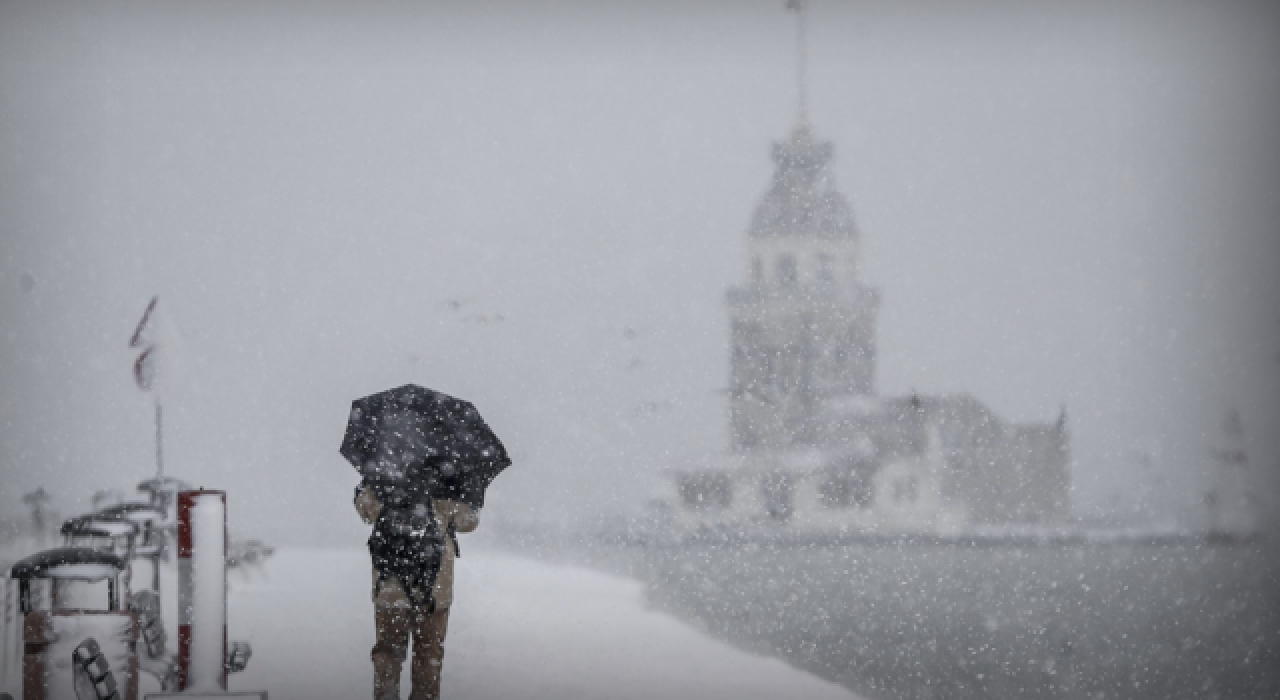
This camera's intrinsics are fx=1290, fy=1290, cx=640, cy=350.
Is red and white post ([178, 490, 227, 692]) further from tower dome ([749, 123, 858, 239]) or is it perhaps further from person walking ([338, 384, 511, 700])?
tower dome ([749, 123, 858, 239])

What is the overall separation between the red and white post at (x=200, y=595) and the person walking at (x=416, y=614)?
69 cm

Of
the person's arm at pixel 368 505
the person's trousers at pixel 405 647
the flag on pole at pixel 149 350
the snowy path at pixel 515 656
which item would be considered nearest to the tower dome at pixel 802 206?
the snowy path at pixel 515 656

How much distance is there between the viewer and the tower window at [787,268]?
235 feet

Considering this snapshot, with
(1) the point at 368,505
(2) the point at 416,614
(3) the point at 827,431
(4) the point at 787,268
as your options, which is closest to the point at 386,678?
(2) the point at 416,614

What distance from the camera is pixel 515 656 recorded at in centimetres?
947

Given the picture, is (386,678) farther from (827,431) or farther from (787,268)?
(787,268)

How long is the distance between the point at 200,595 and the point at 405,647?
1.11 meters

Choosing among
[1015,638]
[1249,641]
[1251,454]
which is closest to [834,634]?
[1015,638]

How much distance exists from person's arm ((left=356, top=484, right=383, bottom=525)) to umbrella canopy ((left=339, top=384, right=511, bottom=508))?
0.28 feet

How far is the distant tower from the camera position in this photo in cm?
6775

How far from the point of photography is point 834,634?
700 inches

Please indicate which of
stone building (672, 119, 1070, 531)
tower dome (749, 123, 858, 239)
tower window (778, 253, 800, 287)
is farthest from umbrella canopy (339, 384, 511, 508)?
tower dome (749, 123, 858, 239)

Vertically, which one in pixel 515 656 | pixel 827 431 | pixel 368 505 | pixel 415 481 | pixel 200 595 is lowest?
pixel 827 431

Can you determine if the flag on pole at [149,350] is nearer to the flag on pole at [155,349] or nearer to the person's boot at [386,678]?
the flag on pole at [155,349]
